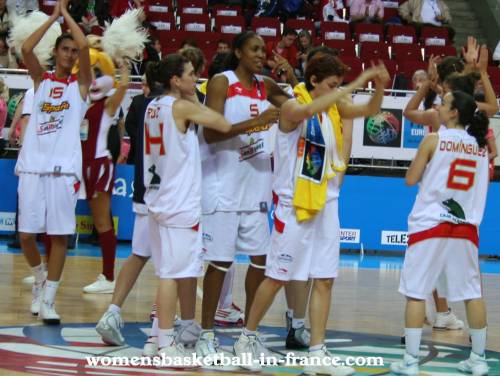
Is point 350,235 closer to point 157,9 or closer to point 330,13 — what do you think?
point 330,13

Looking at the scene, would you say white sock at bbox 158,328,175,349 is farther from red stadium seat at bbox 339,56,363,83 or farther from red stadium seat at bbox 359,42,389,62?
red stadium seat at bbox 359,42,389,62

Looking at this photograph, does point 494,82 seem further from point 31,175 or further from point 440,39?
point 31,175

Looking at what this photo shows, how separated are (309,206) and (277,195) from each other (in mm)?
352

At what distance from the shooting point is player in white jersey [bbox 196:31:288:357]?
684cm

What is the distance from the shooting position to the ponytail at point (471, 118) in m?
6.43

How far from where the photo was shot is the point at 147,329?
7527mm

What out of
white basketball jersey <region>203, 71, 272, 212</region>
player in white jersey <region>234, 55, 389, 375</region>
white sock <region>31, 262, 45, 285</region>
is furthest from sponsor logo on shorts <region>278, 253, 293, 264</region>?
white sock <region>31, 262, 45, 285</region>

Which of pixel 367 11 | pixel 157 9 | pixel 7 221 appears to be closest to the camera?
pixel 7 221

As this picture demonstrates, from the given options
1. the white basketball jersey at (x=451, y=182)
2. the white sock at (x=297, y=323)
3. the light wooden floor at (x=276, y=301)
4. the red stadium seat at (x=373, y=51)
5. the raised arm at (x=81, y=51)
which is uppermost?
the red stadium seat at (x=373, y=51)

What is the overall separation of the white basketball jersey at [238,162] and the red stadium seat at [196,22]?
10.1m

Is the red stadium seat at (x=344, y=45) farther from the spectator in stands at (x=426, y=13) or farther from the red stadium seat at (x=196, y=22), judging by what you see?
the spectator in stands at (x=426, y=13)

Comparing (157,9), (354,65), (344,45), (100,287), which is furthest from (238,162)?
(157,9)

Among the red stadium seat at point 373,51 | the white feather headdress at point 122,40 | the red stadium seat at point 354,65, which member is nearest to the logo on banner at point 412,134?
the red stadium seat at point 354,65

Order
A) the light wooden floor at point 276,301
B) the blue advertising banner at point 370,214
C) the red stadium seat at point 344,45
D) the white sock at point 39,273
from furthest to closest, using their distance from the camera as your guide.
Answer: the red stadium seat at point 344,45 → the blue advertising banner at point 370,214 → the white sock at point 39,273 → the light wooden floor at point 276,301
